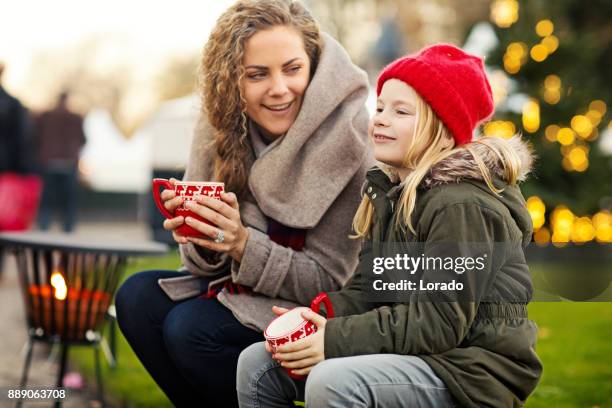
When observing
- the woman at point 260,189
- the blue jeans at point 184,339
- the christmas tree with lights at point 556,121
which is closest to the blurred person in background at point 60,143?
the christmas tree with lights at point 556,121

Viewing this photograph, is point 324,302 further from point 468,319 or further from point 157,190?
point 157,190

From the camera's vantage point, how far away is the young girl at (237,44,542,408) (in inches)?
73.8

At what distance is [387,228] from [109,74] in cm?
3309

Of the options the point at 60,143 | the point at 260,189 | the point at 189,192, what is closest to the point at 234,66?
the point at 260,189

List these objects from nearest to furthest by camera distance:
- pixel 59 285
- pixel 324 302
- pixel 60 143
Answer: pixel 324 302
pixel 59 285
pixel 60 143

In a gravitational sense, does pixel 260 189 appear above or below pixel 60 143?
above

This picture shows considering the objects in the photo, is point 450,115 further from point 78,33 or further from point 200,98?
point 78,33

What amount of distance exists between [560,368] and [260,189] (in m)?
2.51

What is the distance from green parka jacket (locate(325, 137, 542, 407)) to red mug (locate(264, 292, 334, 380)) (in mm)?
72

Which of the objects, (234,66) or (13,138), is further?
(13,138)

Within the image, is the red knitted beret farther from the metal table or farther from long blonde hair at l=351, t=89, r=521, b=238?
the metal table

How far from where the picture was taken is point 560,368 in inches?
172

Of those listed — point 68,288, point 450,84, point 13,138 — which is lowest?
point 13,138

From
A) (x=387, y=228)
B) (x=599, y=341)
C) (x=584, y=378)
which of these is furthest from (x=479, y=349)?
(x=599, y=341)
